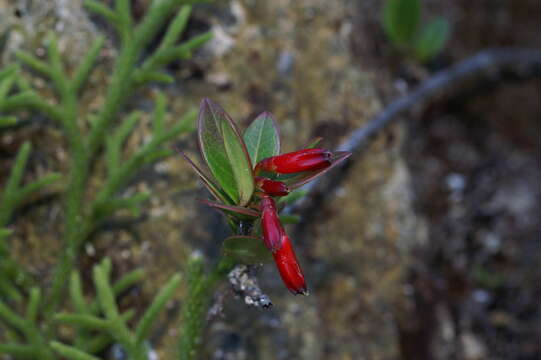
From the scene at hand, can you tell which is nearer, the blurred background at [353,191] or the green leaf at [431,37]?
the blurred background at [353,191]

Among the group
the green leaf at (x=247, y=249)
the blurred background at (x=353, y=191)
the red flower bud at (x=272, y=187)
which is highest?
the red flower bud at (x=272, y=187)

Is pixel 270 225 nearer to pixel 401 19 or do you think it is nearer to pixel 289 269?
pixel 289 269

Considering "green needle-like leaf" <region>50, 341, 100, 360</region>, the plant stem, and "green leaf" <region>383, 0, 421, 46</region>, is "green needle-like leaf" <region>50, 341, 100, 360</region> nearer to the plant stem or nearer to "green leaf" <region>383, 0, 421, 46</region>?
the plant stem

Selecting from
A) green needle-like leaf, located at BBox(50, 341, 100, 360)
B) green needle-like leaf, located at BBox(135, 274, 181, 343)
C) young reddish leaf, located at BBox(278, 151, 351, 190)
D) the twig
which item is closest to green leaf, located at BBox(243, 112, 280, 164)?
young reddish leaf, located at BBox(278, 151, 351, 190)

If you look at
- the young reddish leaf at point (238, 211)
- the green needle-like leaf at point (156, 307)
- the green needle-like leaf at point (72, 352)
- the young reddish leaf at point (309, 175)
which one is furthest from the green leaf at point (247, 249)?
the green needle-like leaf at point (72, 352)

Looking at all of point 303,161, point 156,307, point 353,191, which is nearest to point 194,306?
point 156,307

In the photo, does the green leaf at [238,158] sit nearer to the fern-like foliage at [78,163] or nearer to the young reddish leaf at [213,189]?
the young reddish leaf at [213,189]
